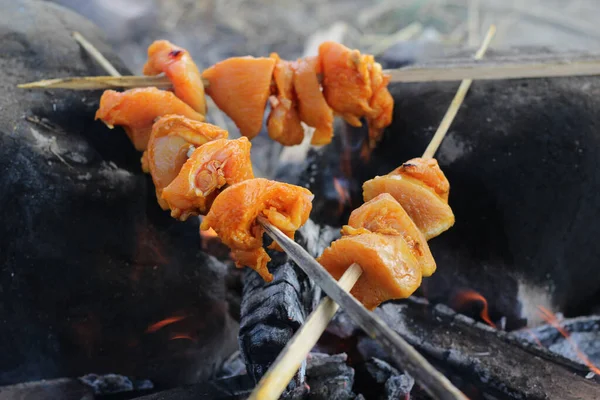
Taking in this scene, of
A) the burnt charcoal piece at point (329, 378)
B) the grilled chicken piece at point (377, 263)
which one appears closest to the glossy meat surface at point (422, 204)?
the grilled chicken piece at point (377, 263)

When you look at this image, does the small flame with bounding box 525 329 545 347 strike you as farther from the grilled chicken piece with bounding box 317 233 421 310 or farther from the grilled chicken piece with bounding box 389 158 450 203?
the grilled chicken piece with bounding box 317 233 421 310

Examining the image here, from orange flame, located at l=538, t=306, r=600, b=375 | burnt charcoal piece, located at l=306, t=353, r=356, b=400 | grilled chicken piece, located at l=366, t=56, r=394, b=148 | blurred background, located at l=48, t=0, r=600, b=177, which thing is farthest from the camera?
blurred background, located at l=48, t=0, r=600, b=177

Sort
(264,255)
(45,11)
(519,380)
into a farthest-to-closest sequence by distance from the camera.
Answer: (45,11) → (519,380) → (264,255)

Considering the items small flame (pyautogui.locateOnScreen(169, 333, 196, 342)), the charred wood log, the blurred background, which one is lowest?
small flame (pyautogui.locateOnScreen(169, 333, 196, 342))

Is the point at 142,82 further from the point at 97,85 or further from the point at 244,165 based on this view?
the point at 244,165

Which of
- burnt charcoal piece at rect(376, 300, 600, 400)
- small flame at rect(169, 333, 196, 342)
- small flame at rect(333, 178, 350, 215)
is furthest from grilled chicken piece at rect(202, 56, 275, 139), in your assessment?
burnt charcoal piece at rect(376, 300, 600, 400)

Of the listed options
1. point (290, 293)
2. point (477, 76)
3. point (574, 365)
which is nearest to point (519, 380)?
point (574, 365)

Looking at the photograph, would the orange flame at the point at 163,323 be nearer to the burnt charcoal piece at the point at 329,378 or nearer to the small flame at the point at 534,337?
the burnt charcoal piece at the point at 329,378
